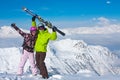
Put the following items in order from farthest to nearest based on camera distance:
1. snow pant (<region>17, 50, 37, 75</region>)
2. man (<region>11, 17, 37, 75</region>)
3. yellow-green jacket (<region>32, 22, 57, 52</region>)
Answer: snow pant (<region>17, 50, 37, 75</region>), man (<region>11, 17, 37, 75</region>), yellow-green jacket (<region>32, 22, 57, 52</region>)

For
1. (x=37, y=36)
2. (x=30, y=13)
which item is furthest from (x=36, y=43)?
(x=30, y=13)

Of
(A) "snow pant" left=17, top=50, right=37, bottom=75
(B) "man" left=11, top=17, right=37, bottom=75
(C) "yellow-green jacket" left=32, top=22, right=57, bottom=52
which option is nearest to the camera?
(C) "yellow-green jacket" left=32, top=22, right=57, bottom=52

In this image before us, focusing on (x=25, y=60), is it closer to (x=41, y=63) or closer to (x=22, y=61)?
(x=22, y=61)

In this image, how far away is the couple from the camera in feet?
66.9

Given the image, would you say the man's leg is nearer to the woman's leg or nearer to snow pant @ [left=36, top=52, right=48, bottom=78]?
the woman's leg

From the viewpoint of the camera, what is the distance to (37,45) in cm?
2059

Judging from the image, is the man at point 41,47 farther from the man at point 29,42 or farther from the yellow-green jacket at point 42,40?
the man at point 29,42

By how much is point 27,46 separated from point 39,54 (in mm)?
1110

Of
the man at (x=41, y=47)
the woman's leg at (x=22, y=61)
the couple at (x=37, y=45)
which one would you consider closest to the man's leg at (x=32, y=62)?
the couple at (x=37, y=45)

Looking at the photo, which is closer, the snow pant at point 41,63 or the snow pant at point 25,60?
the snow pant at point 41,63

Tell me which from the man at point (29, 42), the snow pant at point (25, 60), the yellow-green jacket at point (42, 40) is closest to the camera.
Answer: the yellow-green jacket at point (42, 40)

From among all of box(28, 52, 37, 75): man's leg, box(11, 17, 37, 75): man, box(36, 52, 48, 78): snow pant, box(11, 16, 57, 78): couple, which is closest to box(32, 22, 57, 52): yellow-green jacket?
box(11, 16, 57, 78): couple

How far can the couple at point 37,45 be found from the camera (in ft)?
66.9

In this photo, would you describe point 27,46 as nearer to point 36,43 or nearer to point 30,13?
point 36,43
